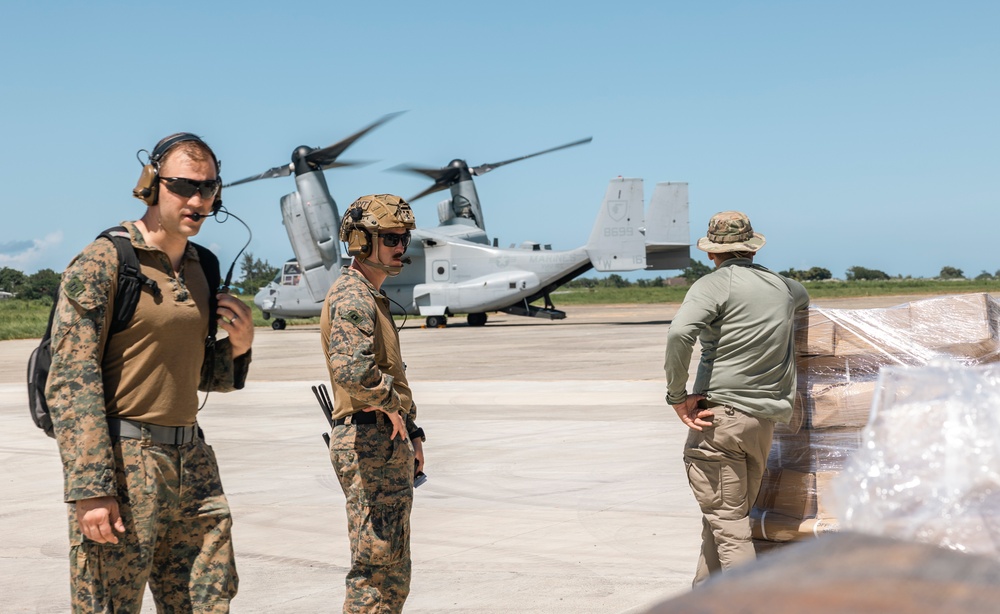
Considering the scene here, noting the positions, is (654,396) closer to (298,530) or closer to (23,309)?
(298,530)

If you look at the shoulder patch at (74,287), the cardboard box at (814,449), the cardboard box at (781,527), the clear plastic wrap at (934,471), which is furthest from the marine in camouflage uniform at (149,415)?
the cardboard box at (814,449)

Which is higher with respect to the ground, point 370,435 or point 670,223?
point 670,223

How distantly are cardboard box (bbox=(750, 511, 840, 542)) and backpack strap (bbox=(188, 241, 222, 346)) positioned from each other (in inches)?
102

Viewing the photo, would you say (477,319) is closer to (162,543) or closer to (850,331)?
(850,331)

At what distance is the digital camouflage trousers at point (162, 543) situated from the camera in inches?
123

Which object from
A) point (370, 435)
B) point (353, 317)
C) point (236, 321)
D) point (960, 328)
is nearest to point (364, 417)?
point (370, 435)

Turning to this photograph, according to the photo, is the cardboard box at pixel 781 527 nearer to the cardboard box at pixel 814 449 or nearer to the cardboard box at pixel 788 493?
the cardboard box at pixel 788 493

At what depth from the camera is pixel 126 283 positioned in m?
3.19

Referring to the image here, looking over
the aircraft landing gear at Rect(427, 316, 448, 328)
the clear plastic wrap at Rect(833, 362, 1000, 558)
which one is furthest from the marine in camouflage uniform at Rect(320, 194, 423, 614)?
the aircraft landing gear at Rect(427, 316, 448, 328)

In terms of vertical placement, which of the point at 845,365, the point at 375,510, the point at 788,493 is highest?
the point at 845,365

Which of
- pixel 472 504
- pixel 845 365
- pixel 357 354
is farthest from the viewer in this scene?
pixel 472 504

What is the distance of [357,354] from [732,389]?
1751 millimetres

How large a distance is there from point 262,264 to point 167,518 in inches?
4696

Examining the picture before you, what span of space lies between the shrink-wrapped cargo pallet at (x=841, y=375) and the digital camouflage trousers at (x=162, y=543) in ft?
8.43
